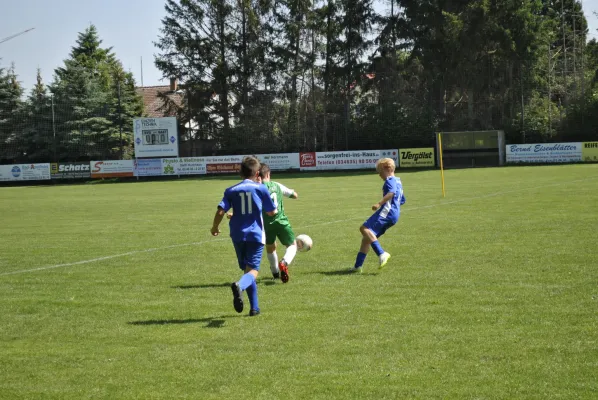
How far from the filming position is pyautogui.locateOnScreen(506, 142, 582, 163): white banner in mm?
42969

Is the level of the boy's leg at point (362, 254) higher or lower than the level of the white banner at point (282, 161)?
lower

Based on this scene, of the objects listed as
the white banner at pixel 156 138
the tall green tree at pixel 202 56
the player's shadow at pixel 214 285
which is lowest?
the player's shadow at pixel 214 285

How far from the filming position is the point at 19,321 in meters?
7.47

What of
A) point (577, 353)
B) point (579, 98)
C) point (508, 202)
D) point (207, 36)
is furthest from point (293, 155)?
point (577, 353)

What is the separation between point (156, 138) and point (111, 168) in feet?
12.2

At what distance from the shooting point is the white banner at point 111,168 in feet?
156

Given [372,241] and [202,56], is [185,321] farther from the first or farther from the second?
[202,56]

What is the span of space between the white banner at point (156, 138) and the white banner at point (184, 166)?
54 cm

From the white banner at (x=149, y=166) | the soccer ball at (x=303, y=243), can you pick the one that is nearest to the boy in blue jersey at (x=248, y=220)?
the soccer ball at (x=303, y=243)

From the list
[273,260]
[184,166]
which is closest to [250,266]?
[273,260]

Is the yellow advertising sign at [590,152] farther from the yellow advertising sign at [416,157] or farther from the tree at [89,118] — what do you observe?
the tree at [89,118]

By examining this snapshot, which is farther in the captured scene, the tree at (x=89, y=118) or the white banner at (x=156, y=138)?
the tree at (x=89, y=118)

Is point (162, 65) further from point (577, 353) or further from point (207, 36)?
point (577, 353)

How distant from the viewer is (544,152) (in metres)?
43.7
